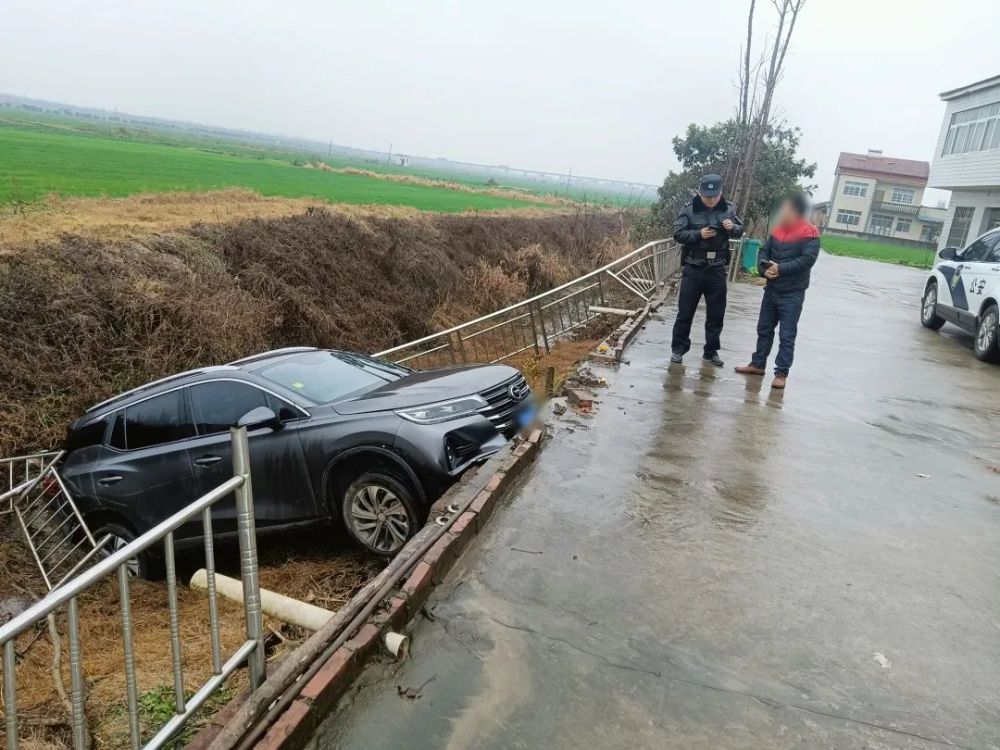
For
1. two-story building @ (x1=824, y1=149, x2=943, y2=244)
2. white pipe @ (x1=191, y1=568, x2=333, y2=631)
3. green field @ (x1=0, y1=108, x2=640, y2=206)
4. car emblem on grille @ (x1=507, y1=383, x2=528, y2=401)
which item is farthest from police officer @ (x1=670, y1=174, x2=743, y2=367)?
two-story building @ (x1=824, y1=149, x2=943, y2=244)

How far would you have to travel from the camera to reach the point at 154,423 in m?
5.51

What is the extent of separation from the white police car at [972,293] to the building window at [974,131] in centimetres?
1689

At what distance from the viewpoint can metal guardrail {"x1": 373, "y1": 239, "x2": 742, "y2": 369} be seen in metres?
10.3

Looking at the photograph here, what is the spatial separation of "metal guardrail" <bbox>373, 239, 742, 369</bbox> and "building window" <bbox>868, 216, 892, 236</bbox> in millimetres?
56751

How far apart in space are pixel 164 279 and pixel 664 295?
29.7 feet

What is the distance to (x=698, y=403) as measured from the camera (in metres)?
6.27

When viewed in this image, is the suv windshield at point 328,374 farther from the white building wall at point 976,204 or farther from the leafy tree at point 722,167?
the white building wall at point 976,204

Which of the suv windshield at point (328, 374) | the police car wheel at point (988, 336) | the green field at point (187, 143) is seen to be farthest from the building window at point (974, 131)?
the suv windshield at point (328, 374)

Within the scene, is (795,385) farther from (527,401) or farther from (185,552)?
(185,552)

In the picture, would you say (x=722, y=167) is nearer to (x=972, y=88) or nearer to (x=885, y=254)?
(x=972, y=88)

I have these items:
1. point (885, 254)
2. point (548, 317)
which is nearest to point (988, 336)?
point (548, 317)

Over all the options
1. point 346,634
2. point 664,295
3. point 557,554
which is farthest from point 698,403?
point 664,295

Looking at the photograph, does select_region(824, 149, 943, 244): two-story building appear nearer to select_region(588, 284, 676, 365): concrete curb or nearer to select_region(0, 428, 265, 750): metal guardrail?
select_region(588, 284, 676, 365): concrete curb

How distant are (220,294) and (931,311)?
12058mm
